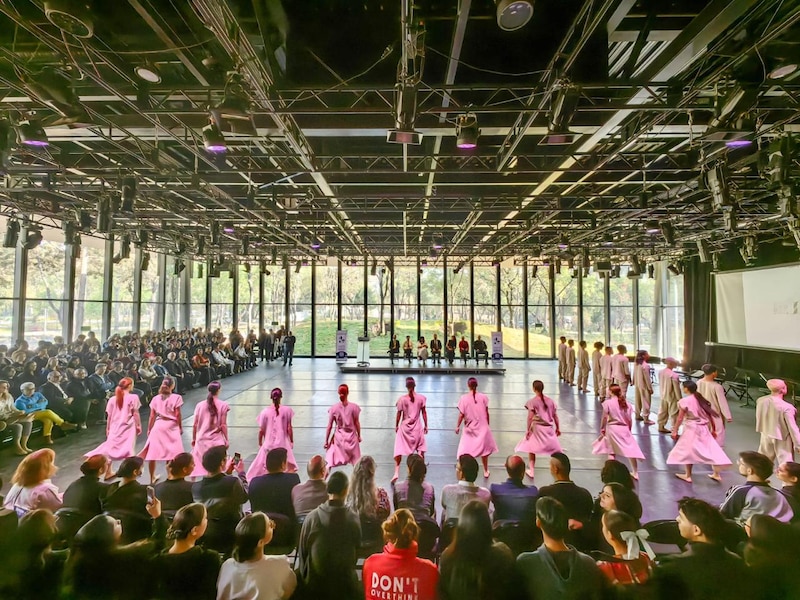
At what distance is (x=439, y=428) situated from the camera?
25.6ft

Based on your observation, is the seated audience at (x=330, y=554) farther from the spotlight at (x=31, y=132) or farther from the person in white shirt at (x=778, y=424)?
the spotlight at (x=31, y=132)

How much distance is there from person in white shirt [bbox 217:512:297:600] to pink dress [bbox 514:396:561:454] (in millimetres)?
4278

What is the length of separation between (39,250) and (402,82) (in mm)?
13986

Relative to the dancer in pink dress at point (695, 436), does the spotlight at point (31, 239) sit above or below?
above

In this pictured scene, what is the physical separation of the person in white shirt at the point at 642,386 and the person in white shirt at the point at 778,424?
2.31 meters

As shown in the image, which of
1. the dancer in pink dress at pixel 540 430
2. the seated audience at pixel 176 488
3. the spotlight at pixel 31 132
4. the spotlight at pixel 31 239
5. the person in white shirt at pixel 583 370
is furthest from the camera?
the person in white shirt at pixel 583 370

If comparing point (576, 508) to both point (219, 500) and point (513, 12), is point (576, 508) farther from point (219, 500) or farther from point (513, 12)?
point (513, 12)

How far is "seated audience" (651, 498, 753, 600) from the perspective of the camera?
2.03 metres

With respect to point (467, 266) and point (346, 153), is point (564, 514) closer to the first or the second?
point (346, 153)

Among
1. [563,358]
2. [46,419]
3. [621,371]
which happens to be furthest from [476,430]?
[563,358]

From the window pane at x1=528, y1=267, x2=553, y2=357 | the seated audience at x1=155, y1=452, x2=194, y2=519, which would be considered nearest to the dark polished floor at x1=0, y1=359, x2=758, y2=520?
the seated audience at x1=155, y1=452, x2=194, y2=519

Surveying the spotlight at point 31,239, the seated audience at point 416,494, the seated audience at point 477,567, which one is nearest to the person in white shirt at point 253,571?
the seated audience at point 477,567

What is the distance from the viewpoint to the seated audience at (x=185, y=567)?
2.13 meters

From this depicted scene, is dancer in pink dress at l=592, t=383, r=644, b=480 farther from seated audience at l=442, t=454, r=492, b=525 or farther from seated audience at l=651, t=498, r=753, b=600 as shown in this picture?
Result: seated audience at l=651, t=498, r=753, b=600
